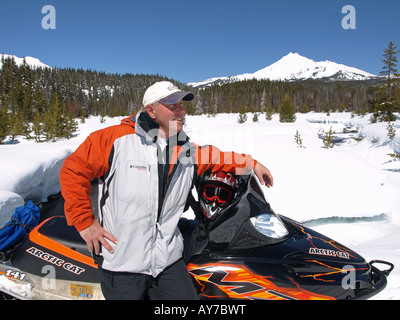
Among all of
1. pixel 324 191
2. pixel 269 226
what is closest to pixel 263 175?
pixel 269 226

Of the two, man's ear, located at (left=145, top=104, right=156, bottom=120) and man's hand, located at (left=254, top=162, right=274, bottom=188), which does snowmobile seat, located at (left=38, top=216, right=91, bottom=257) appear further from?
man's hand, located at (left=254, top=162, right=274, bottom=188)

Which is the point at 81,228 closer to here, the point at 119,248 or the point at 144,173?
the point at 119,248

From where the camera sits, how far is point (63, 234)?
2244mm

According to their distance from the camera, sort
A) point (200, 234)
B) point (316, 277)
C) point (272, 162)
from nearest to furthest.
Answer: point (316, 277), point (200, 234), point (272, 162)

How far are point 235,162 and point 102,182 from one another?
1.09 meters

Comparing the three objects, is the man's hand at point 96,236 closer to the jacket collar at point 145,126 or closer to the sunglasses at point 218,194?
the jacket collar at point 145,126

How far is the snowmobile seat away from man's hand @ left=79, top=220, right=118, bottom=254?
524 millimetres

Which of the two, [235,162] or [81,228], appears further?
[235,162]

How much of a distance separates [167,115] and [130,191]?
22.5 inches

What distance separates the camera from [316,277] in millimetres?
1929

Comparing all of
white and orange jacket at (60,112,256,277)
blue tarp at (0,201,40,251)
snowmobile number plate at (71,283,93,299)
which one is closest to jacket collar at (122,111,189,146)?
white and orange jacket at (60,112,256,277)

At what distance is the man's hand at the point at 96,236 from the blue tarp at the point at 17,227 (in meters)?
1.04
